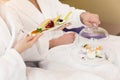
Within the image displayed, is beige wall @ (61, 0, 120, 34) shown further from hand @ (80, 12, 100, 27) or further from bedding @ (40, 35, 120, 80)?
bedding @ (40, 35, 120, 80)

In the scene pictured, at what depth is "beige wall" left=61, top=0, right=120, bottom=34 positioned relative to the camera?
2.25 meters

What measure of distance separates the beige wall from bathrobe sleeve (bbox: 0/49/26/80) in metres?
1.30

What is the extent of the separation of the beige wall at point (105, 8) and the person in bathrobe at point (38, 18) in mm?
629

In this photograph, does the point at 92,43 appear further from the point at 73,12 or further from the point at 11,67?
the point at 11,67

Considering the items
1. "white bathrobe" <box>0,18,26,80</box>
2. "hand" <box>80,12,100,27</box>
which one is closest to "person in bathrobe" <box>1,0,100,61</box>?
"hand" <box>80,12,100,27</box>

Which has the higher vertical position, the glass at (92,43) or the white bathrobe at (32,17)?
the white bathrobe at (32,17)

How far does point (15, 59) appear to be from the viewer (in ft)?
3.35

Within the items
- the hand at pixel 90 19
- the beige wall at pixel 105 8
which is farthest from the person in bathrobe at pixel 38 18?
the beige wall at pixel 105 8

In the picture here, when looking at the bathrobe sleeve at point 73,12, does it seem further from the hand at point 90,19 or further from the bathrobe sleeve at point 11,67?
the bathrobe sleeve at point 11,67

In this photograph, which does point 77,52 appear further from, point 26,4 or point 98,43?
point 26,4

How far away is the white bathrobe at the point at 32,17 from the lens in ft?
4.00

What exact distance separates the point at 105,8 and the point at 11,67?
1494 millimetres

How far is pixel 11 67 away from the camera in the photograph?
39.5 inches

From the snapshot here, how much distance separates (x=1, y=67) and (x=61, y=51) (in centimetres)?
41
